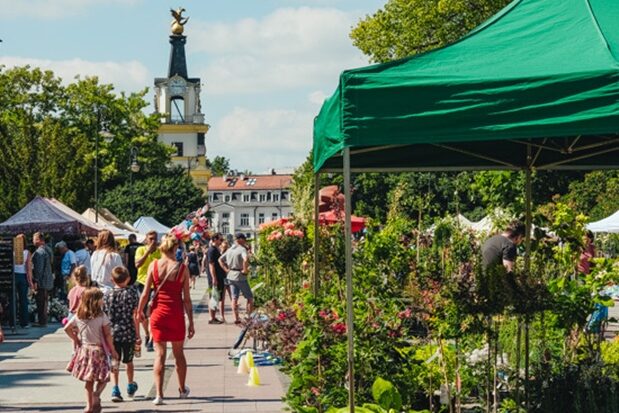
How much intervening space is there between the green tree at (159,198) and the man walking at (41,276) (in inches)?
2176

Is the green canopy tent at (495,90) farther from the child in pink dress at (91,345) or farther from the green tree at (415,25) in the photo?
the green tree at (415,25)

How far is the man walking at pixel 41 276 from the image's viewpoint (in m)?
22.2

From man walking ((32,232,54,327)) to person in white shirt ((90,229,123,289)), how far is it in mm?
8416

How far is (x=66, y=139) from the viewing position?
56.3 meters

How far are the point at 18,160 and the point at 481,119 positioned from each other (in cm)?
4611

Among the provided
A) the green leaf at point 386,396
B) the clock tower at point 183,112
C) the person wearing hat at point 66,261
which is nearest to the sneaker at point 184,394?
the green leaf at point 386,396

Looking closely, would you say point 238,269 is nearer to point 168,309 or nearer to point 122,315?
point 122,315

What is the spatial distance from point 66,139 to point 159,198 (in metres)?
27.7

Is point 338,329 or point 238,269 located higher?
point 238,269

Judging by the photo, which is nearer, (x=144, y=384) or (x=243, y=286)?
(x=144, y=384)

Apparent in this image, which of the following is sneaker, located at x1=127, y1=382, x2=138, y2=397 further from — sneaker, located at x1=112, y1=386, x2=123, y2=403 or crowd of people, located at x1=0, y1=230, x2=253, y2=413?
sneaker, located at x1=112, y1=386, x2=123, y2=403

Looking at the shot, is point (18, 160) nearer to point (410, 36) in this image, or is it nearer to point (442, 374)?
point (410, 36)

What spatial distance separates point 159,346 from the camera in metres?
11.7

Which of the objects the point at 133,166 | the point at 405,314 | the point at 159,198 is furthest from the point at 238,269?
the point at 159,198
